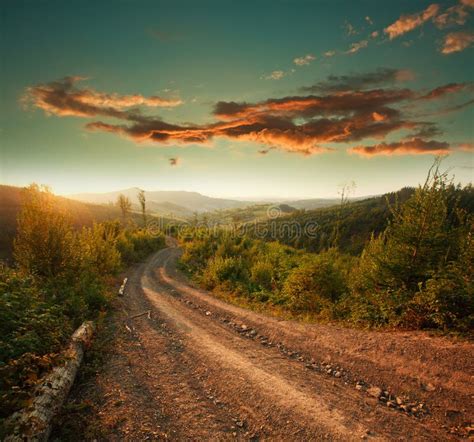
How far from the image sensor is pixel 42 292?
924cm

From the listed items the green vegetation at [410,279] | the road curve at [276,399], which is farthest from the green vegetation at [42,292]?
the green vegetation at [410,279]

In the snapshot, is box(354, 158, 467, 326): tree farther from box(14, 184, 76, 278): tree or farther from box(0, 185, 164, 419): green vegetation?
box(14, 184, 76, 278): tree

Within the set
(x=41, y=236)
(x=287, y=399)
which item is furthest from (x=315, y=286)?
(x=41, y=236)

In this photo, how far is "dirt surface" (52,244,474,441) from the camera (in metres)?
4.94

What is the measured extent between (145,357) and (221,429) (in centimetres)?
414

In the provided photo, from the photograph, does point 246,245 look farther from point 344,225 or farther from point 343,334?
point 344,225

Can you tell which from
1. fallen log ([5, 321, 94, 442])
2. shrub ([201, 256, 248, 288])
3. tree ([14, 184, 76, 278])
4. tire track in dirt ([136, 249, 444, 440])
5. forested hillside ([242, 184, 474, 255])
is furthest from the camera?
forested hillside ([242, 184, 474, 255])

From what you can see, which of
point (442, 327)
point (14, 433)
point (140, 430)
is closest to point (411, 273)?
point (442, 327)

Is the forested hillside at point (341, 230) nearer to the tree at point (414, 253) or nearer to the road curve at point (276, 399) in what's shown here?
the tree at point (414, 253)

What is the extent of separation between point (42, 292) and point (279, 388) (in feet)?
28.8

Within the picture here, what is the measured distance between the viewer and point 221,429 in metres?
5.04

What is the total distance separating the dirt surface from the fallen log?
332mm

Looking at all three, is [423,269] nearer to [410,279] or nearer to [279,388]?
[410,279]

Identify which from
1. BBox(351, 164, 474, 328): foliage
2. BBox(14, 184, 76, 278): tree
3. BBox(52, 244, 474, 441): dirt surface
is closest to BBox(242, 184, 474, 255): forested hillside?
BBox(351, 164, 474, 328): foliage
